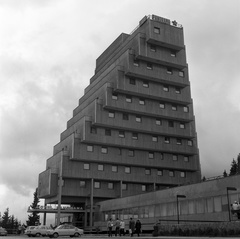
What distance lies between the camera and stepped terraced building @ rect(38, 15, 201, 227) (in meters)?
69.2

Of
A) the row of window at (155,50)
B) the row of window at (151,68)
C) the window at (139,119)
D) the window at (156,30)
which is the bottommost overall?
the window at (139,119)

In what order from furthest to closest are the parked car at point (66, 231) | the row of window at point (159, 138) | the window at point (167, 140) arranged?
the window at point (167, 140) < the row of window at point (159, 138) < the parked car at point (66, 231)

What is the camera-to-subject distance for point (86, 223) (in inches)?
2734

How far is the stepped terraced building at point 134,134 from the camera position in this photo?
69.2m

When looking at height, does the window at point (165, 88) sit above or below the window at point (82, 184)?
above

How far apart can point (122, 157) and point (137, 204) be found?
14.3 meters

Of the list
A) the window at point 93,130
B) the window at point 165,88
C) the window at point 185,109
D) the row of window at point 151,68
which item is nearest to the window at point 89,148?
the window at point 93,130

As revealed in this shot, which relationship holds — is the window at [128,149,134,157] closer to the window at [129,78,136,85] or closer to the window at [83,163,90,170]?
the window at [83,163,90,170]

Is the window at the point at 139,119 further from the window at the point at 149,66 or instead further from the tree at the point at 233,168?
the tree at the point at 233,168

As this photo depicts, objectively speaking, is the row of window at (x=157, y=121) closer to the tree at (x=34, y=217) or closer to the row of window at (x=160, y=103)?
the row of window at (x=160, y=103)

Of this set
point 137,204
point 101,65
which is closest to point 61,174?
point 137,204

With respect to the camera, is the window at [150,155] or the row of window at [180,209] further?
the window at [150,155]

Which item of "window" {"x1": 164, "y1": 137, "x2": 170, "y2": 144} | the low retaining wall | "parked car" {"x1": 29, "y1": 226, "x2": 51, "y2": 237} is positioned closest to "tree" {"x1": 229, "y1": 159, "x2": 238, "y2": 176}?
"window" {"x1": 164, "y1": 137, "x2": 170, "y2": 144}

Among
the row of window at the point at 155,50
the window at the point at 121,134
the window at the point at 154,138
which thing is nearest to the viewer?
the window at the point at 121,134
